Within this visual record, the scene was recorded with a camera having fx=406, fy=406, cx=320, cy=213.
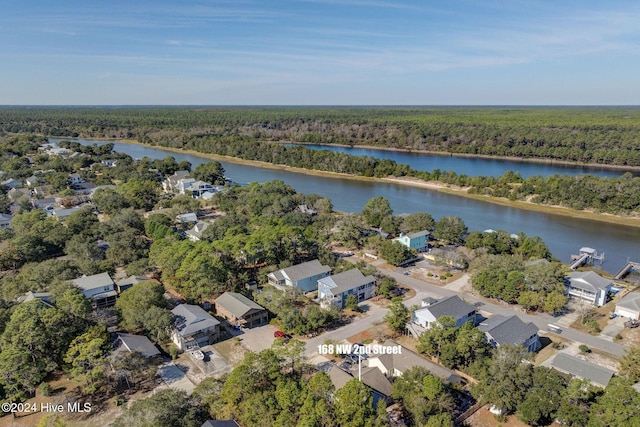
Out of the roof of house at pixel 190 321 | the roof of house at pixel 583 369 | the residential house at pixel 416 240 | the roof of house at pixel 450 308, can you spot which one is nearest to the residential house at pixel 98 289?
the roof of house at pixel 190 321

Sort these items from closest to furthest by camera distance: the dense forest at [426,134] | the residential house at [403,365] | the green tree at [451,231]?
the residential house at [403,365], the green tree at [451,231], the dense forest at [426,134]

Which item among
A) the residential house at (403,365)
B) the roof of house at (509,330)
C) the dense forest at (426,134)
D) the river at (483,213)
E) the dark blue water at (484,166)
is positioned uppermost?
the dense forest at (426,134)

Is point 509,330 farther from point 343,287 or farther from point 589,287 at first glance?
point 343,287

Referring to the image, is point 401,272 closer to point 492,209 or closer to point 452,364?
point 452,364

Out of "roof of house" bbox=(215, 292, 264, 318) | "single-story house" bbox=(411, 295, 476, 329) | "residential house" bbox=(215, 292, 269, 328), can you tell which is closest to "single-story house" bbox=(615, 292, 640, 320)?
"single-story house" bbox=(411, 295, 476, 329)

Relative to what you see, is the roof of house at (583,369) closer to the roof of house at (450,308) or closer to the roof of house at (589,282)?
the roof of house at (450,308)

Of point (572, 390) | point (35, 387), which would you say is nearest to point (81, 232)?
Answer: point (35, 387)

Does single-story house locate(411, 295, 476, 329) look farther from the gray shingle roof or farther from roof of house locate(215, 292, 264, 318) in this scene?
roof of house locate(215, 292, 264, 318)
